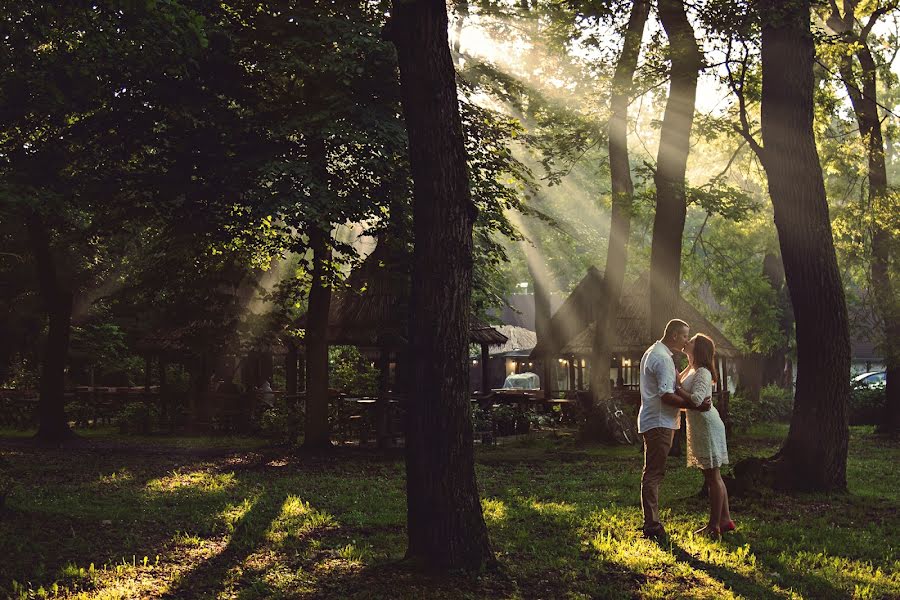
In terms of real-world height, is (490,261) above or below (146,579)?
above

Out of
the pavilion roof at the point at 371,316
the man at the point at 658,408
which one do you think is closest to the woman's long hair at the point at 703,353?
the man at the point at 658,408

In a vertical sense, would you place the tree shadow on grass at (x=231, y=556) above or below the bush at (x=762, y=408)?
below

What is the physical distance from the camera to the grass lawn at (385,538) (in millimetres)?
7141

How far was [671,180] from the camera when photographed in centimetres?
1734

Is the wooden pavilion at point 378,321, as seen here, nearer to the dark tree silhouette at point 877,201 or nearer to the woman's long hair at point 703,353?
the dark tree silhouette at point 877,201

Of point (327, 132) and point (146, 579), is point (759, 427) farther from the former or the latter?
point (146, 579)

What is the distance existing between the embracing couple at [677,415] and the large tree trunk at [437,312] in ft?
7.45

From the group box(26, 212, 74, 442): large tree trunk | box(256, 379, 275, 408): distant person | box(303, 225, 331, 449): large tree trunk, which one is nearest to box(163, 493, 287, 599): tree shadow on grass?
box(303, 225, 331, 449): large tree trunk

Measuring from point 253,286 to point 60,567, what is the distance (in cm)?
1808

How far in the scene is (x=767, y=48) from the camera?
1232 cm

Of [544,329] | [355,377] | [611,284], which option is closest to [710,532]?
[611,284]

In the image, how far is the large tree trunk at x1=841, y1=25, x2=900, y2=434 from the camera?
73.4 ft

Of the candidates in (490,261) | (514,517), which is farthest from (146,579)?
(490,261)

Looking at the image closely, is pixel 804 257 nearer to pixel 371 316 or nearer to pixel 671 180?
pixel 671 180
